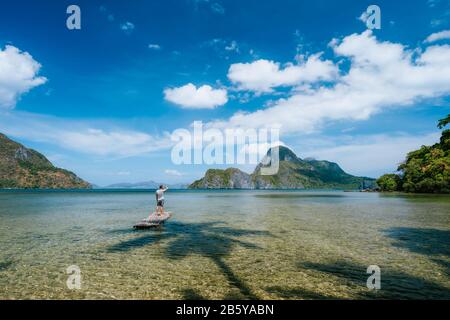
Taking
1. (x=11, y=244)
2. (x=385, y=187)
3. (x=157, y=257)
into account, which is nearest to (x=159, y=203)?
(x=11, y=244)

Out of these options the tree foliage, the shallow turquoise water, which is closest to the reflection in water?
the shallow turquoise water

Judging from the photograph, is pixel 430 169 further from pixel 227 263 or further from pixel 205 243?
pixel 227 263

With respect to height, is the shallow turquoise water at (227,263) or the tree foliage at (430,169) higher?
the tree foliage at (430,169)

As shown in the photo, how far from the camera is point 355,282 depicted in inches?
471

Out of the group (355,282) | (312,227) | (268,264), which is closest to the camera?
(355,282)

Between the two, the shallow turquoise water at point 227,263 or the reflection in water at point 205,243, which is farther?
the reflection in water at point 205,243

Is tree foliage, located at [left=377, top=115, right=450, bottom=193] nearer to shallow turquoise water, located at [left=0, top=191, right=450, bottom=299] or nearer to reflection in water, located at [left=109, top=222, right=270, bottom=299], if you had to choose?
shallow turquoise water, located at [left=0, top=191, right=450, bottom=299]

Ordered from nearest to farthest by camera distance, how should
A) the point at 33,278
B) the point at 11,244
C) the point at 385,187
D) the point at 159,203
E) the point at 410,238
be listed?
the point at 33,278, the point at 11,244, the point at 410,238, the point at 159,203, the point at 385,187

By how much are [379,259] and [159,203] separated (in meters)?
24.9

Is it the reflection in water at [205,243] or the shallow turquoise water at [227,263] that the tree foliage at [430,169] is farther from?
the reflection in water at [205,243]

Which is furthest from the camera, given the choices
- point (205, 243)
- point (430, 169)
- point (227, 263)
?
point (430, 169)

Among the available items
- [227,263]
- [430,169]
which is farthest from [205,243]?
[430,169]

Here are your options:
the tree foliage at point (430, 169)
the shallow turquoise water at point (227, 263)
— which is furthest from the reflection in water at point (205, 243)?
the tree foliage at point (430, 169)
